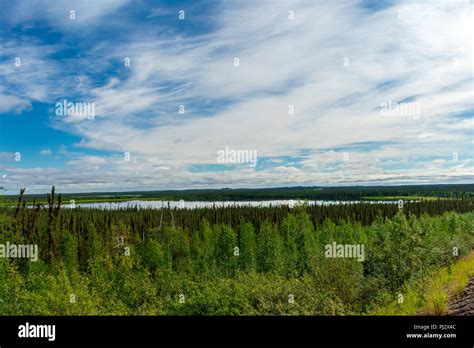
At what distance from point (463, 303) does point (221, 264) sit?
53.2 m

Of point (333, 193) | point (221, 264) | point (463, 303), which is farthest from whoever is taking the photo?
point (333, 193)

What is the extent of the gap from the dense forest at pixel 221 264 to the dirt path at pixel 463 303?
4.52 metres

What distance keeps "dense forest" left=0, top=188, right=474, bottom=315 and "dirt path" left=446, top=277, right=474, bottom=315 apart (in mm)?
4519

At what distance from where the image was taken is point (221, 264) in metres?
61.0

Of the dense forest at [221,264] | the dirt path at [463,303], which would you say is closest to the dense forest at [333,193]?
the dense forest at [221,264]

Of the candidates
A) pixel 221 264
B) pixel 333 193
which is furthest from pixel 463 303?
pixel 333 193

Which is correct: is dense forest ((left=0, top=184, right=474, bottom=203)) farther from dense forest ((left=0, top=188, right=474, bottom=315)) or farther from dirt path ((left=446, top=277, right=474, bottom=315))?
dirt path ((left=446, top=277, right=474, bottom=315))

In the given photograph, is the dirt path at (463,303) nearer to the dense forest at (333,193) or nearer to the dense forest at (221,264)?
the dense forest at (221,264)

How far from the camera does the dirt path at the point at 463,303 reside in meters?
8.71

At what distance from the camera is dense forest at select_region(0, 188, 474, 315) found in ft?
52.7

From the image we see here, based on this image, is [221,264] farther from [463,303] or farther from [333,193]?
[333,193]
